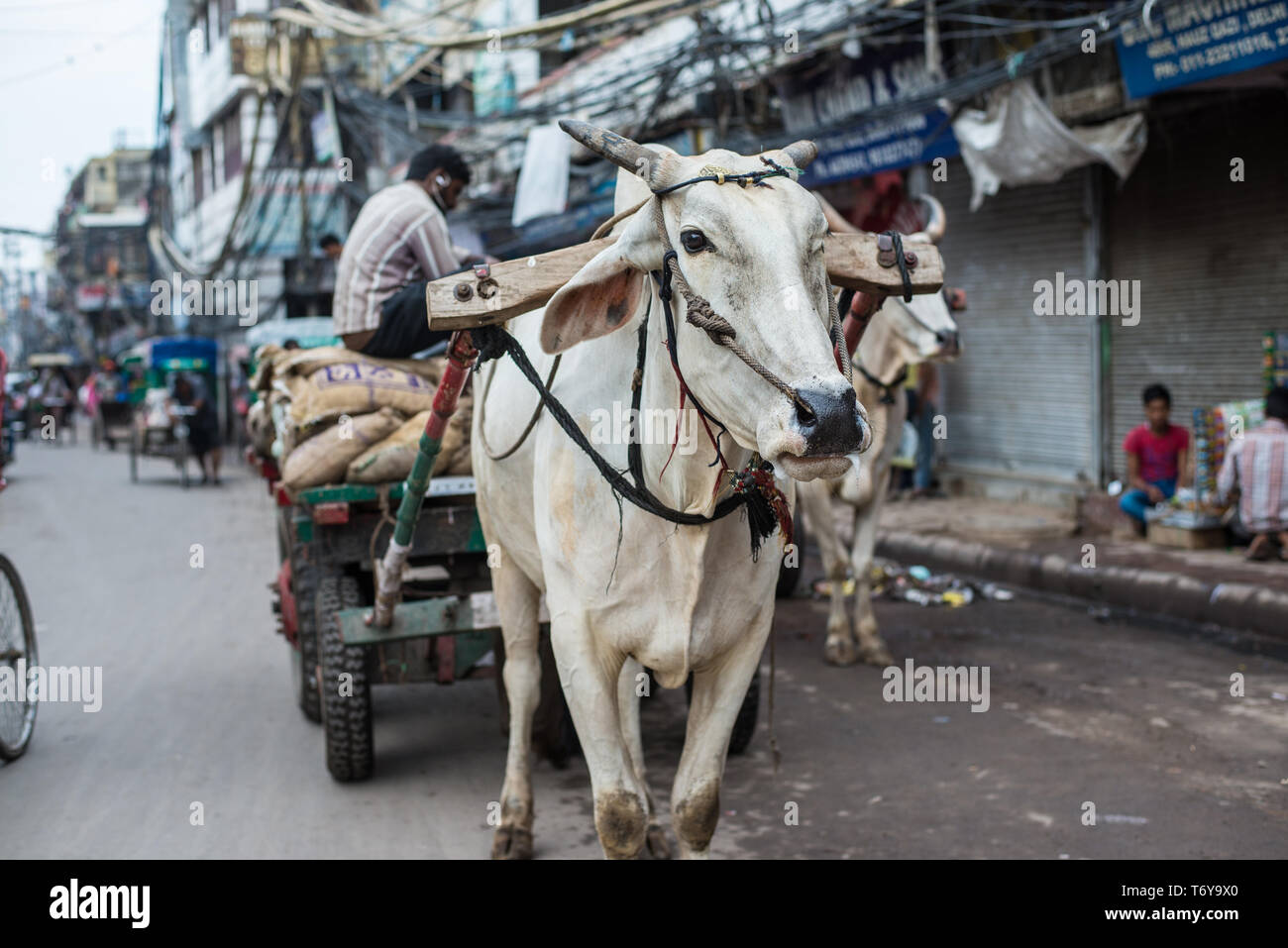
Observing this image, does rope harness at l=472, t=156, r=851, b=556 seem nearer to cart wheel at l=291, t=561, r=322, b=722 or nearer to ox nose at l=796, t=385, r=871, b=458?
ox nose at l=796, t=385, r=871, b=458

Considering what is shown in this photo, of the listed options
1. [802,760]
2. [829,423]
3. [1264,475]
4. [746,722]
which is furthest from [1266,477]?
[829,423]

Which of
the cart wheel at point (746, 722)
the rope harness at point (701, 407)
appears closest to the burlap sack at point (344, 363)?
the cart wheel at point (746, 722)

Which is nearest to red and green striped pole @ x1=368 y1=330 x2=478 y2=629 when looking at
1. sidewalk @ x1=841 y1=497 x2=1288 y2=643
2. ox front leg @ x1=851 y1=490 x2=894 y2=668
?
ox front leg @ x1=851 y1=490 x2=894 y2=668

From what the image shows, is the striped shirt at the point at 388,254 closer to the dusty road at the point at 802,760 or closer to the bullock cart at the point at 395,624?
the bullock cart at the point at 395,624

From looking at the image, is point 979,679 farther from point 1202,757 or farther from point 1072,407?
point 1072,407

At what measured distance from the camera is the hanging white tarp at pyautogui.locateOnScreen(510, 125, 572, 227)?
45.4 feet

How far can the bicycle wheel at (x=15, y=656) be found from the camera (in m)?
5.66

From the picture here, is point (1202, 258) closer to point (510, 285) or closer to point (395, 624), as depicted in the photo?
point (395, 624)

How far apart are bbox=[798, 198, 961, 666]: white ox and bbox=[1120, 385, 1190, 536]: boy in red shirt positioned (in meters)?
3.23

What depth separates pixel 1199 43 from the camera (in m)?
8.27

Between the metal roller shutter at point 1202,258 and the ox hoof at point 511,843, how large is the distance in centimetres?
745

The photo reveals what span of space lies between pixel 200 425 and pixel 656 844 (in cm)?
1716

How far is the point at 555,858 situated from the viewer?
14.4 ft
